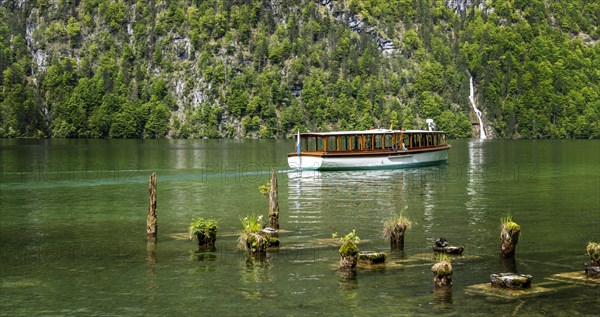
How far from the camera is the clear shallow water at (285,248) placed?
3098cm

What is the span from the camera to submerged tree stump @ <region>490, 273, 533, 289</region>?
106 feet

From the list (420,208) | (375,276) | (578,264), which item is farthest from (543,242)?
(420,208)

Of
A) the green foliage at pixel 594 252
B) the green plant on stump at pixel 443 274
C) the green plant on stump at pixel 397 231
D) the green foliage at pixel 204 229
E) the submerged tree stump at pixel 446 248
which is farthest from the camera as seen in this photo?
the green foliage at pixel 204 229

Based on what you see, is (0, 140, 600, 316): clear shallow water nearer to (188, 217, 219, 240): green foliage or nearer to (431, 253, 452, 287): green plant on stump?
(431, 253, 452, 287): green plant on stump

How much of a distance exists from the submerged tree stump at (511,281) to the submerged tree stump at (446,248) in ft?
24.9

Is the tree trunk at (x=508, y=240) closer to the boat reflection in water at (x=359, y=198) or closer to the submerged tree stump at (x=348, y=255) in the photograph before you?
the submerged tree stump at (x=348, y=255)

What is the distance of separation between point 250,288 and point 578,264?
17.0m

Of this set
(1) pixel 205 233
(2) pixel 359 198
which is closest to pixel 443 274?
(1) pixel 205 233

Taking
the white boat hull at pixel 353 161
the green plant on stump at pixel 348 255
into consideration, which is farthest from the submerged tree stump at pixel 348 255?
the white boat hull at pixel 353 161

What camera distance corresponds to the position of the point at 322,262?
38969 millimetres

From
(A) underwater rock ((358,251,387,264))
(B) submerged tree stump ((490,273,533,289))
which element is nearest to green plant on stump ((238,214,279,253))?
Answer: (A) underwater rock ((358,251,387,264))

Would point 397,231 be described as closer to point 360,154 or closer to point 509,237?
point 509,237

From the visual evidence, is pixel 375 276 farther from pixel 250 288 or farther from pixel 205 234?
pixel 205 234

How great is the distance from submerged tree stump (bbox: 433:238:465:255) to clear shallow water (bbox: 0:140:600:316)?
1.13 metres
